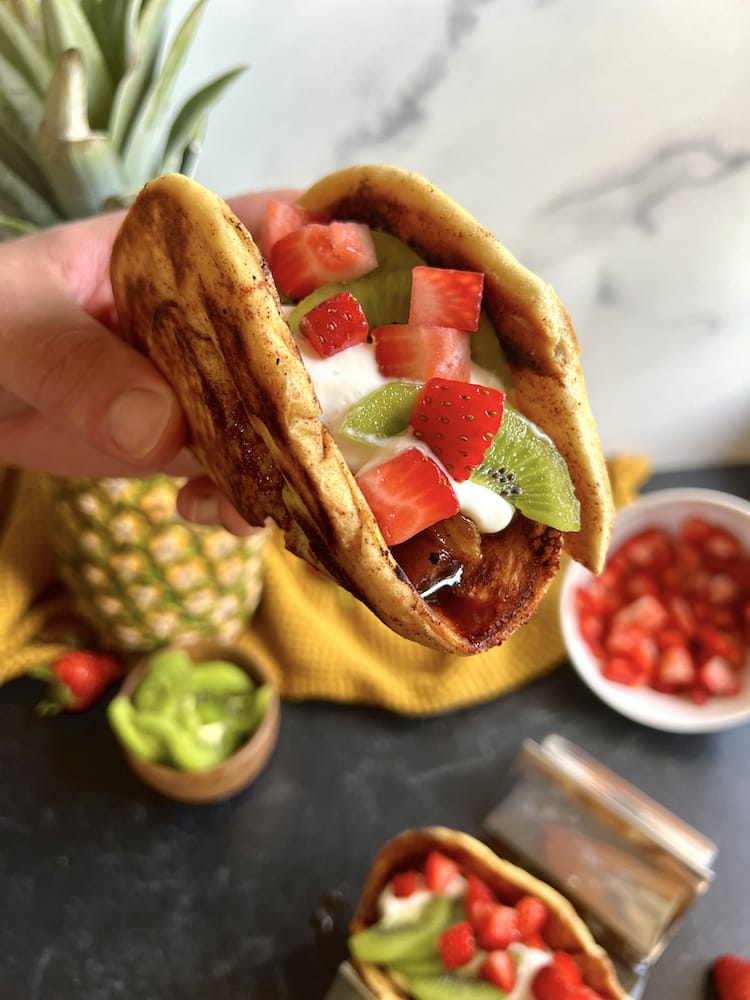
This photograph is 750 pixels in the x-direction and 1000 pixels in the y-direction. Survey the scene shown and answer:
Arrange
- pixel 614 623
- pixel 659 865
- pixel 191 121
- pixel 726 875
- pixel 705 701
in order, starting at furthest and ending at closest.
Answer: pixel 614 623 → pixel 705 701 → pixel 726 875 → pixel 659 865 → pixel 191 121

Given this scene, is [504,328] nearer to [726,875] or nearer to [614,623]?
[614,623]

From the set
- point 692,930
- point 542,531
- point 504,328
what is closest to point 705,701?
point 692,930

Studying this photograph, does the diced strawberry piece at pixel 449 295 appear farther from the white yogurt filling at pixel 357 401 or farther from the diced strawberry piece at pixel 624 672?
the diced strawberry piece at pixel 624 672

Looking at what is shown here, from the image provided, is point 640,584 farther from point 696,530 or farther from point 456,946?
point 456,946

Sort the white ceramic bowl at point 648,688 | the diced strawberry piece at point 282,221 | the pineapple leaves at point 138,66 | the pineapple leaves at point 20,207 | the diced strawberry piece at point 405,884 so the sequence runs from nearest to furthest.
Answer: the diced strawberry piece at point 282,221, the pineapple leaves at point 138,66, the pineapple leaves at point 20,207, the diced strawberry piece at point 405,884, the white ceramic bowl at point 648,688

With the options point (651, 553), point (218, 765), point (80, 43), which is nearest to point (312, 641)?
point (218, 765)

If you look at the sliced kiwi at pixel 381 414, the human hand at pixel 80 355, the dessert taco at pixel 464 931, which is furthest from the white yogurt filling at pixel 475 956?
the sliced kiwi at pixel 381 414
